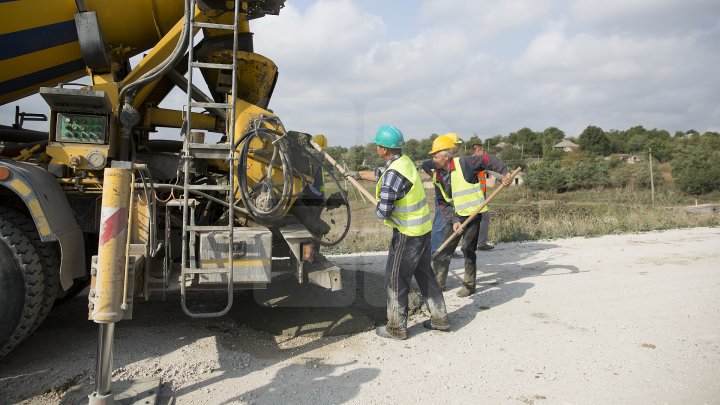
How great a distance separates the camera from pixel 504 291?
5.39 metres

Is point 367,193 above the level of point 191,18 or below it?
below

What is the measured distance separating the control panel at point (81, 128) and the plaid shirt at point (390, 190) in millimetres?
2119

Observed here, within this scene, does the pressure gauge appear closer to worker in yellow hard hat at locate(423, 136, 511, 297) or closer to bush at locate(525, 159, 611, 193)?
worker in yellow hard hat at locate(423, 136, 511, 297)

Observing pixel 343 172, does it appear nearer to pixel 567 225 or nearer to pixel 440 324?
pixel 440 324

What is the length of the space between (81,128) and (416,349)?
9.74 feet

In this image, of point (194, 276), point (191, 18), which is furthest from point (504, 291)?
point (191, 18)

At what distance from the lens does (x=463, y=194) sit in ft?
17.8

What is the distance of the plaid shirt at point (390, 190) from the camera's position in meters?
3.96

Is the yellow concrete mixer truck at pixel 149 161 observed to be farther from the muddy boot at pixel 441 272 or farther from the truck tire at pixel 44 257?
the muddy boot at pixel 441 272

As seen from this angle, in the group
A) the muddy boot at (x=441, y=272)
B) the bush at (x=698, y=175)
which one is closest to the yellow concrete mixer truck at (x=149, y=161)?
the muddy boot at (x=441, y=272)

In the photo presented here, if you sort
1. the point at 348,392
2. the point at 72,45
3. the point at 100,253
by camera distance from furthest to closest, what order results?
the point at 72,45
the point at 348,392
the point at 100,253

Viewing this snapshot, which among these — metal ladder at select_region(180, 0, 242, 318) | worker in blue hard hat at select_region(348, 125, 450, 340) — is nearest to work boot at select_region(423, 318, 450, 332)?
worker in blue hard hat at select_region(348, 125, 450, 340)

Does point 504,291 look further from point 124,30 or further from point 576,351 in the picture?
point 124,30

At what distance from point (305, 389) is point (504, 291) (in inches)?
117
